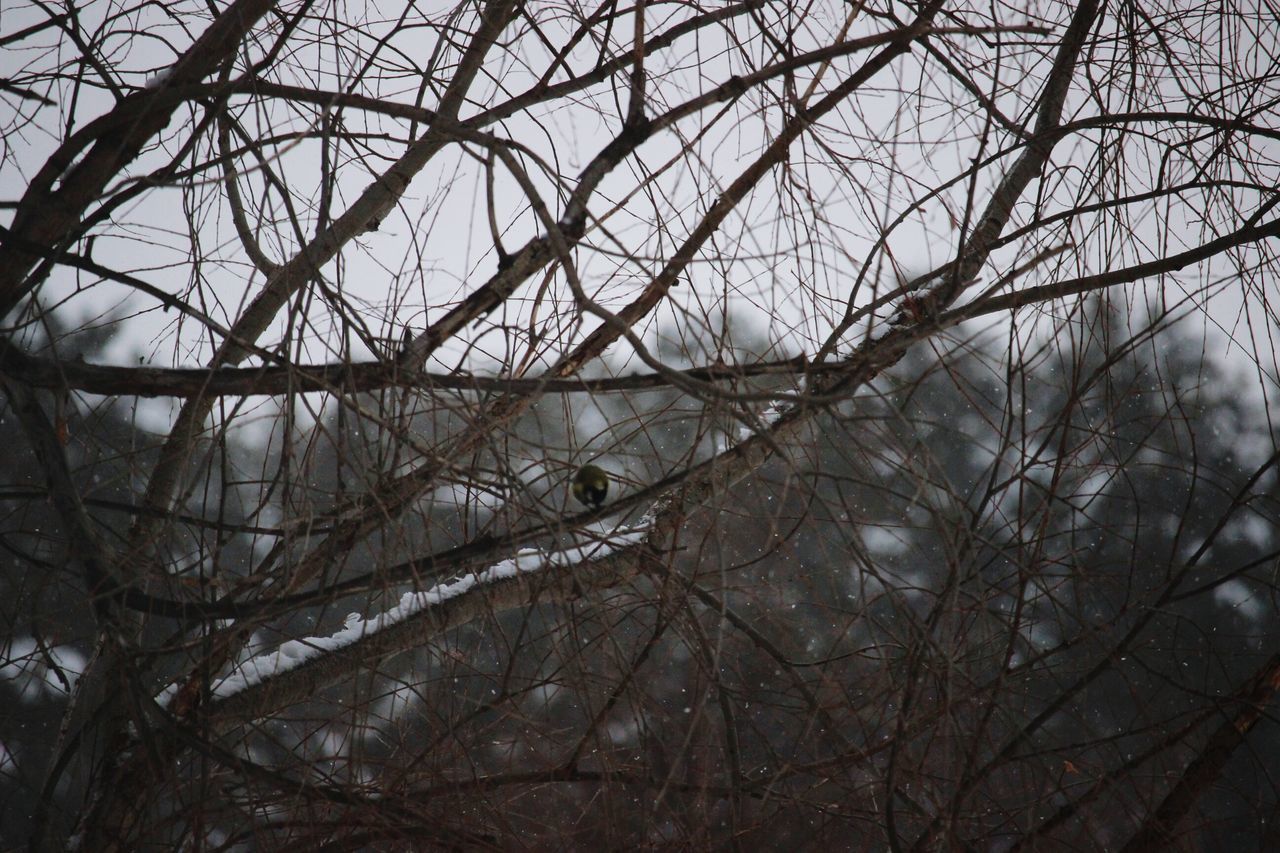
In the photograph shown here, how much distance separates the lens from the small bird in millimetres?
1474

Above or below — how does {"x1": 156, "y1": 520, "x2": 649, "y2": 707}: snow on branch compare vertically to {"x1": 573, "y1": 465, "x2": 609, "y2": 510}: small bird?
above

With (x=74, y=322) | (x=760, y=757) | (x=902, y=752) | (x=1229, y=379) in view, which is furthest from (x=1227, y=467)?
(x=74, y=322)

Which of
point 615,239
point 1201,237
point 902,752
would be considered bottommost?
point 902,752

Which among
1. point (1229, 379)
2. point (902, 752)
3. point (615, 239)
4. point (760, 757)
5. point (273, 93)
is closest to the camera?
point (615, 239)

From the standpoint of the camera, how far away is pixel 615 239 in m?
0.92

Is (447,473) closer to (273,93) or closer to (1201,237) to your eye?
(273,93)

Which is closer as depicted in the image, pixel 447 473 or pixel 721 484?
pixel 447 473

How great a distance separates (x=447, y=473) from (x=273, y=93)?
24.2 inches

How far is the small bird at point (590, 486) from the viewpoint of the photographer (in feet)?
4.83

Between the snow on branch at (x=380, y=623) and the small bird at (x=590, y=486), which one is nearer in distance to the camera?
the small bird at (x=590, y=486)

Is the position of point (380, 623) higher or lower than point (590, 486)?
higher

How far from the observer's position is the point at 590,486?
1.49m

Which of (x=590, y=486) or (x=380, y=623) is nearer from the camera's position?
(x=590, y=486)

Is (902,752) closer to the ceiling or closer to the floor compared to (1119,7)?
closer to the floor
